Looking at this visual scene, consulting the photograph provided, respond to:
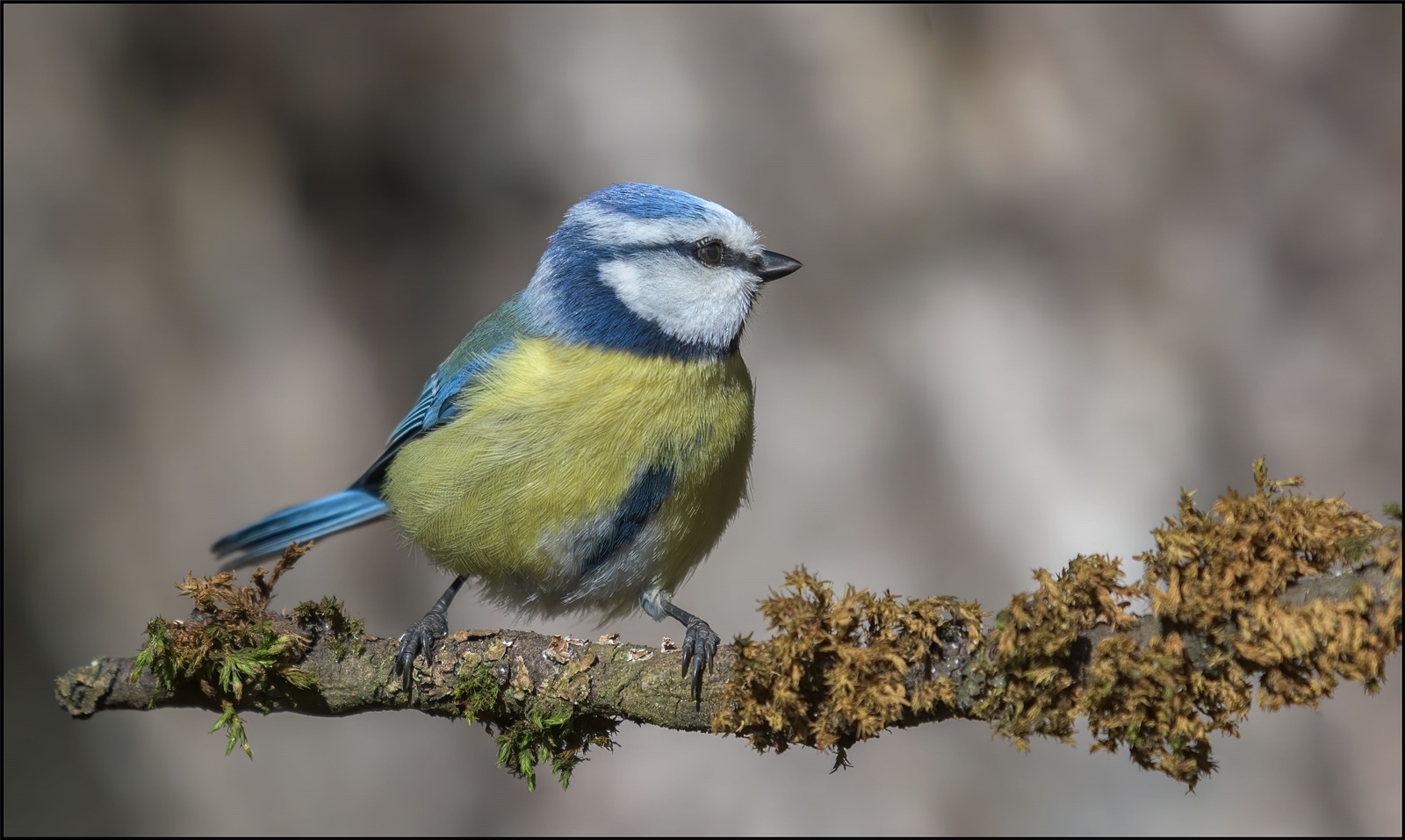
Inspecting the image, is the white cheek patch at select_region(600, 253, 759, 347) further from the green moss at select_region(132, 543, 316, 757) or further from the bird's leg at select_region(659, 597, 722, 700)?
the green moss at select_region(132, 543, 316, 757)

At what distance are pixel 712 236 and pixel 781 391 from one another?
225 cm

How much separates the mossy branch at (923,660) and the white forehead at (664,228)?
3.46ft

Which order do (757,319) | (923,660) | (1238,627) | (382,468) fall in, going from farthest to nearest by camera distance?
1. (757,319)
2. (382,468)
3. (923,660)
4. (1238,627)

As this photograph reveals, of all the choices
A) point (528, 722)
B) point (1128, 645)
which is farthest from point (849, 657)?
point (528, 722)

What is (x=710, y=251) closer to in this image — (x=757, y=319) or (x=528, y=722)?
(x=528, y=722)

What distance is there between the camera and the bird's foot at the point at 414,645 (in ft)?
6.42

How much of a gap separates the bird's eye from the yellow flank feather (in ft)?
0.86

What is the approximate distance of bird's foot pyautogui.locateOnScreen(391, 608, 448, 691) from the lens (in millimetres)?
1958

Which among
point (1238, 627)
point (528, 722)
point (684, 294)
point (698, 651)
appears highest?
point (684, 294)

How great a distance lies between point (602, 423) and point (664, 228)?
56cm

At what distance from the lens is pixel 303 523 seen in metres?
3.14

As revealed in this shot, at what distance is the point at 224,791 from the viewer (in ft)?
15.1

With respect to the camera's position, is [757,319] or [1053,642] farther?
[757,319]

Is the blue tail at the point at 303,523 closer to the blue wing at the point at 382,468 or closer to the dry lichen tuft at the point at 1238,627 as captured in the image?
the blue wing at the point at 382,468
